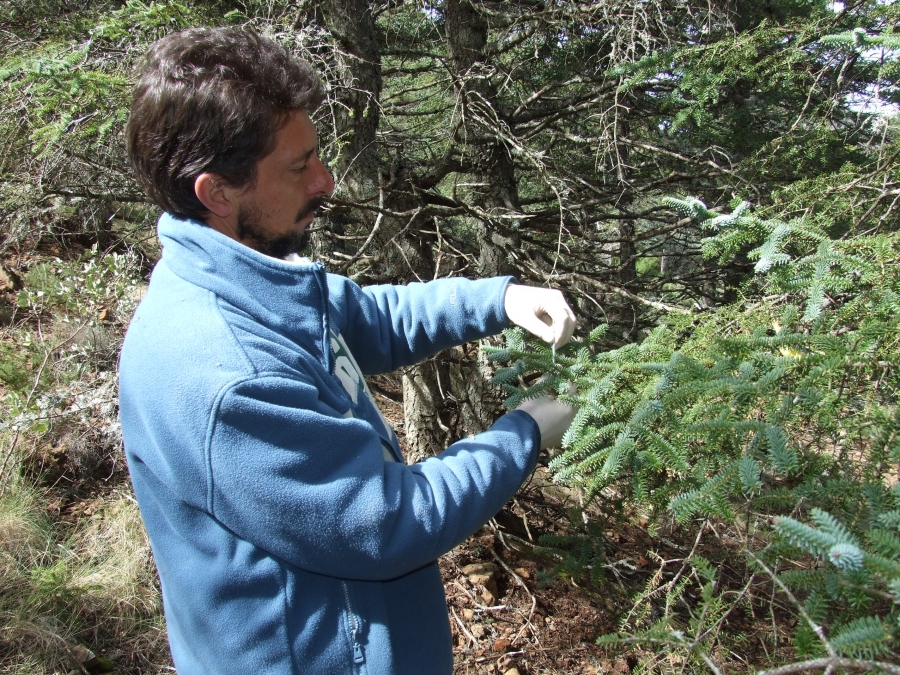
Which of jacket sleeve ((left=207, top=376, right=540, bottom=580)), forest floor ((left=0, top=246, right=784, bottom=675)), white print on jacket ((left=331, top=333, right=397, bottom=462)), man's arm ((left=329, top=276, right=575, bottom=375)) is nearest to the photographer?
jacket sleeve ((left=207, top=376, right=540, bottom=580))

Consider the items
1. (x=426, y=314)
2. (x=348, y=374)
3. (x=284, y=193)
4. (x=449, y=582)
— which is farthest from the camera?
(x=449, y=582)

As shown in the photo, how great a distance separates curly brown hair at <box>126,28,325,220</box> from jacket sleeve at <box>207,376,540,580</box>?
1.85ft

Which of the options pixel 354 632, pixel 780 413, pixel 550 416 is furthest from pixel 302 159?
pixel 780 413

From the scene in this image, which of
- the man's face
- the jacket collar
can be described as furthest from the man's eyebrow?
the jacket collar

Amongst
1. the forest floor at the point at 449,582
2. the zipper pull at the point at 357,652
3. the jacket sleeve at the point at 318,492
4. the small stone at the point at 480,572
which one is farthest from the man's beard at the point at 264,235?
the small stone at the point at 480,572

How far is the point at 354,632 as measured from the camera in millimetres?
1371

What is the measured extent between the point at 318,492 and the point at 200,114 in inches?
35.3

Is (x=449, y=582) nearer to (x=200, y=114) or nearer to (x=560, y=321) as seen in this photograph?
(x=560, y=321)

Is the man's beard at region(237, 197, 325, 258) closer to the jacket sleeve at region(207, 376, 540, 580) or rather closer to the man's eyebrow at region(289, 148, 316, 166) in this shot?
the man's eyebrow at region(289, 148, 316, 166)

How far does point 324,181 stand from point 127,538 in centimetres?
318

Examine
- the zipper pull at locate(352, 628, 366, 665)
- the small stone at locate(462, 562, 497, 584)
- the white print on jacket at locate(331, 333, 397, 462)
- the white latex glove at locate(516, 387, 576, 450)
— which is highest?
the white print on jacket at locate(331, 333, 397, 462)

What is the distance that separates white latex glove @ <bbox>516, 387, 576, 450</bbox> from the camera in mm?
1654

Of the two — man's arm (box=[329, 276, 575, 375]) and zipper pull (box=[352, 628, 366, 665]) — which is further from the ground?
man's arm (box=[329, 276, 575, 375])

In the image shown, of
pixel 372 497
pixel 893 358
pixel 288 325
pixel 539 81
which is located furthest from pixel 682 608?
pixel 539 81
